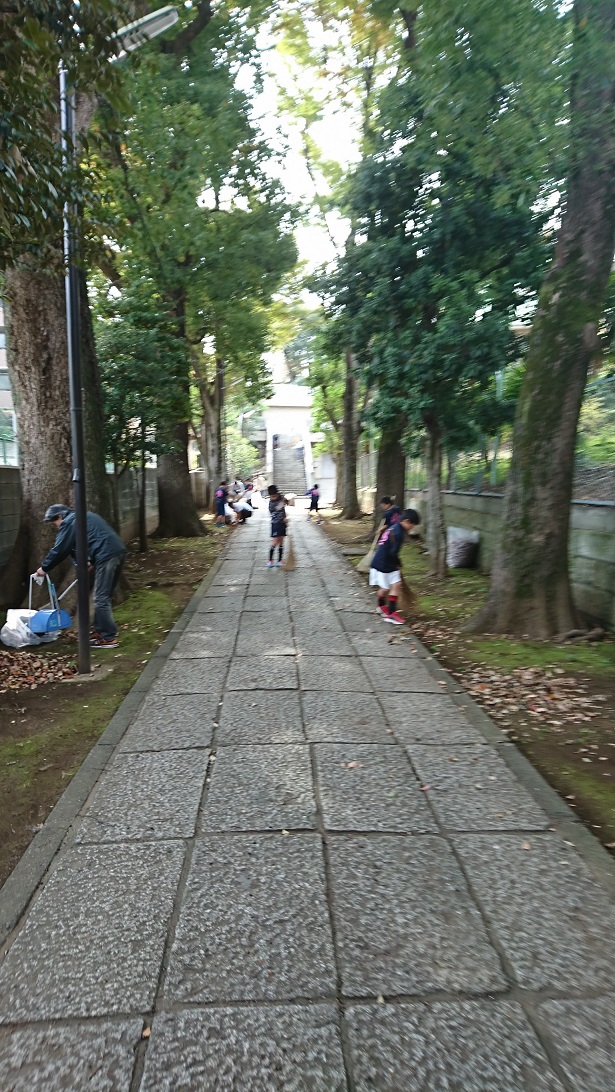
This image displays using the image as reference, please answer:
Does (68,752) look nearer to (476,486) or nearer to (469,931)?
(469,931)

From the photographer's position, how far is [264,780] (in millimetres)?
3938

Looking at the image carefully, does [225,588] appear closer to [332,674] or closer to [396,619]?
[396,619]

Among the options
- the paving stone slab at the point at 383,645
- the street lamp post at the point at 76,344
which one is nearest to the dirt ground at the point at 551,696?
the paving stone slab at the point at 383,645

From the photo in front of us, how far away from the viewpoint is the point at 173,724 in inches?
192

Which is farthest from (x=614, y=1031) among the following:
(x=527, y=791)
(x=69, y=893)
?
(x=69, y=893)

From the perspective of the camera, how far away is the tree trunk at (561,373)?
262 inches

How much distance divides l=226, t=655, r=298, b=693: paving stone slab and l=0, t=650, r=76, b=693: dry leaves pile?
157 cm

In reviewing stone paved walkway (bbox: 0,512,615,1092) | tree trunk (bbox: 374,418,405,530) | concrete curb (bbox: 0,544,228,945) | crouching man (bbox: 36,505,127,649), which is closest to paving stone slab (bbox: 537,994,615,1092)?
stone paved walkway (bbox: 0,512,615,1092)

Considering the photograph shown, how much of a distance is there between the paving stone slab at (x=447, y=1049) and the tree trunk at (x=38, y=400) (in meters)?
6.62

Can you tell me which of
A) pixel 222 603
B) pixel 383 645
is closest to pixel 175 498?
pixel 222 603

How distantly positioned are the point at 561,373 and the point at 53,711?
226 inches

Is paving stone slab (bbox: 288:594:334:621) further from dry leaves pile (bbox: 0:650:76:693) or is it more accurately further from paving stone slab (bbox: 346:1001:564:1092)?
paving stone slab (bbox: 346:1001:564:1092)

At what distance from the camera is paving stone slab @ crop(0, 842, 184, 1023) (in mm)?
2309

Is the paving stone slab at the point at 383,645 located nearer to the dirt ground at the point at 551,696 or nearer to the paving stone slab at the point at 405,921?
the dirt ground at the point at 551,696
